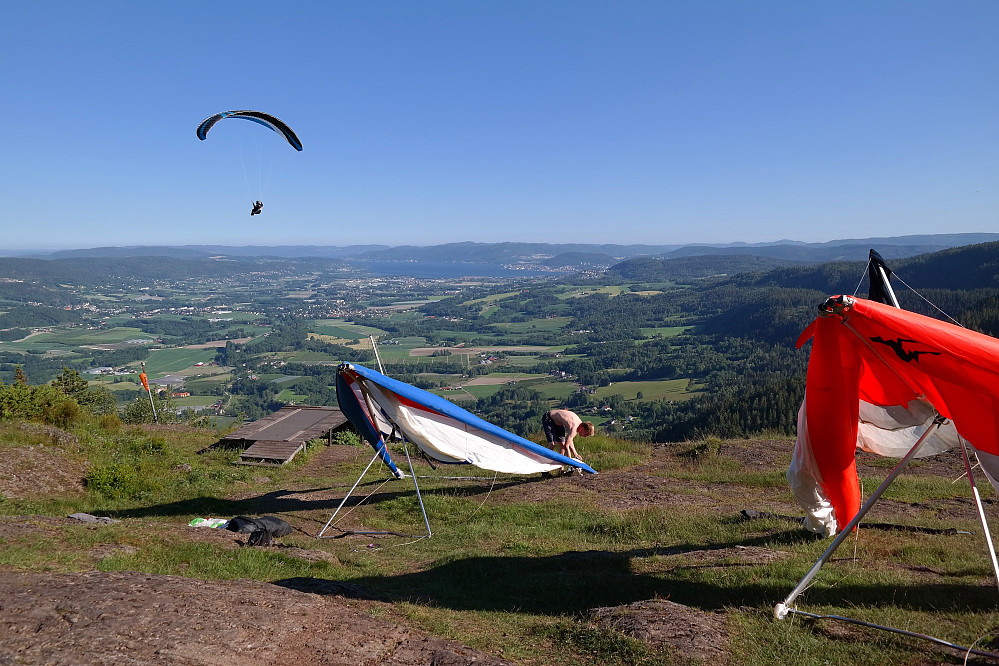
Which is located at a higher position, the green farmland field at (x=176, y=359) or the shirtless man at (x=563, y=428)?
the shirtless man at (x=563, y=428)

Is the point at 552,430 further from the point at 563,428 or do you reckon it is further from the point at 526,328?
the point at 526,328

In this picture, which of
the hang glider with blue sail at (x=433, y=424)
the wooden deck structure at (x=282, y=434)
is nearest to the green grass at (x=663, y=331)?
the wooden deck structure at (x=282, y=434)

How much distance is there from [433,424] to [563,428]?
15.8 feet

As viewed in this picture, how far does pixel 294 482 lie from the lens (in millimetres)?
16969

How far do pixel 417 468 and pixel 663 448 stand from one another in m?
8.64

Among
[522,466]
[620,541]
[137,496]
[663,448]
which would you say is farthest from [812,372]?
[137,496]

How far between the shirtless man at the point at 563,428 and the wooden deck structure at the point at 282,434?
31.8 feet

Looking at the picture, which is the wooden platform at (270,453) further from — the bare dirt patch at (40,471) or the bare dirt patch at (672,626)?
the bare dirt patch at (672,626)

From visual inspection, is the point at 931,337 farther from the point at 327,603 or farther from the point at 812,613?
the point at 327,603

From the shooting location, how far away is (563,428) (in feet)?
50.9

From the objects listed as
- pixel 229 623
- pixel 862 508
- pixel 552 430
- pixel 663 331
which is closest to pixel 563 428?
pixel 552 430

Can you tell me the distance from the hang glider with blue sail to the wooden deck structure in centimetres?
867

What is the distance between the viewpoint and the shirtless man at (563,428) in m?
15.3

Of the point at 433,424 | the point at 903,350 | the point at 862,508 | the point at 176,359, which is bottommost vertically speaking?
the point at 176,359
